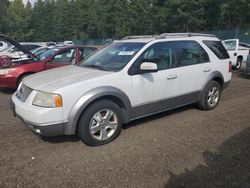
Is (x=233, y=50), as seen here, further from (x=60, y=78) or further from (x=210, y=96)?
(x=60, y=78)

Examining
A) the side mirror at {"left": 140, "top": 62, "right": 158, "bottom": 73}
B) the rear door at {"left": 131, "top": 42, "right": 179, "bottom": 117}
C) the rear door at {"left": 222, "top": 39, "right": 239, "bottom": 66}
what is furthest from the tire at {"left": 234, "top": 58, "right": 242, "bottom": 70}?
the side mirror at {"left": 140, "top": 62, "right": 158, "bottom": 73}

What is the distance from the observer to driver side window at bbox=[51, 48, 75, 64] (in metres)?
8.29

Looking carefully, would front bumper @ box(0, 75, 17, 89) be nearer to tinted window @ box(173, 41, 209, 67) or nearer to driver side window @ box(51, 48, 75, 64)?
driver side window @ box(51, 48, 75, 64)

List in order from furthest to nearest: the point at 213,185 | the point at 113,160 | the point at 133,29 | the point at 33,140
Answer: the point at 133,29 < the point at 33,140 < the point at 113,160 < the point at 213,185

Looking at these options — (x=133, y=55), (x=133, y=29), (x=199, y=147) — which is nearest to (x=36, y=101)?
(x=133, y=55)

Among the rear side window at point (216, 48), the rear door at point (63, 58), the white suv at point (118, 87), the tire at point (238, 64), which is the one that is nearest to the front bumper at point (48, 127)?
the white suv at point (118, 87)

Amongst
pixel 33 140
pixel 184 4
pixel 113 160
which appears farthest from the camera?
pixel 184 4

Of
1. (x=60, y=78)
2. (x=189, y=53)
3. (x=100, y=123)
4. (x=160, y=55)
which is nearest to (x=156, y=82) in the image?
(x=160, y=55)

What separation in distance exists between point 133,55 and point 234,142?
2220 millimetres

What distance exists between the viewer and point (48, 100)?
3711mm

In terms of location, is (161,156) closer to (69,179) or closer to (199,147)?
(199,147)

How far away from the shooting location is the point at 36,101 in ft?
12.5

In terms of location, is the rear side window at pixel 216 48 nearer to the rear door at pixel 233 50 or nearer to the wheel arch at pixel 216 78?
the wheel arch at pixel 216 78

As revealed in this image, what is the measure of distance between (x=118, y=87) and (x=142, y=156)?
1.16 metres
